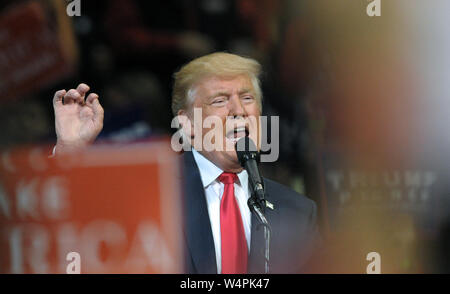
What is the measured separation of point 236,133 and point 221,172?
14cm

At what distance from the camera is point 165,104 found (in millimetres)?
2061

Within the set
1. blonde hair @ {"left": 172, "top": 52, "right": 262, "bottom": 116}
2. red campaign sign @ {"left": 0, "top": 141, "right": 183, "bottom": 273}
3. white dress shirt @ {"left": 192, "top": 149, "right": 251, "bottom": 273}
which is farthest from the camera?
blonde hair @ {"left": 172, "top": 52, "right": 262, "bottom": 116}

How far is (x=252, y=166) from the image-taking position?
1250mm

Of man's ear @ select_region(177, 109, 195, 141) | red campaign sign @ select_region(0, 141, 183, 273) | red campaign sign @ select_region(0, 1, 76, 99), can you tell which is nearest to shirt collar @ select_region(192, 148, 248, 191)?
man's ear @ select_region(177, 109, 195, 141)

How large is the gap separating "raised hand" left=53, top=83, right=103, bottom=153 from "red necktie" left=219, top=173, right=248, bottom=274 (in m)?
0.40

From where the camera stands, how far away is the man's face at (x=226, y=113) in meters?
1.58

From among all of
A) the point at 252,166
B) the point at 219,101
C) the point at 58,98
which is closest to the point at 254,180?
the point at 252,166

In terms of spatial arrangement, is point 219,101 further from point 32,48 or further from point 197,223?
point 32,48

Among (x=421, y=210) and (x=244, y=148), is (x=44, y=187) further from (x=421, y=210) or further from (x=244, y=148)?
(x=421, y=210)

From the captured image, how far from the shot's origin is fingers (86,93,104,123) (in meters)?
1.49

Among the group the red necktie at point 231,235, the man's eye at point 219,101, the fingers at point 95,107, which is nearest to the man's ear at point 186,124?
the man's eye at point 219,101

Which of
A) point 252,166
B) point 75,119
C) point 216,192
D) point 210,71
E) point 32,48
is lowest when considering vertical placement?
point 216,192

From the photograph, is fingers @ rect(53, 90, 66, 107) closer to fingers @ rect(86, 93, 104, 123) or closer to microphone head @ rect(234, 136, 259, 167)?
fingers @ rect(86, 93, 104, 123)

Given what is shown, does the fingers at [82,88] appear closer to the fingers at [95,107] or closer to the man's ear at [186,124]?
the fingers at [95,107]
